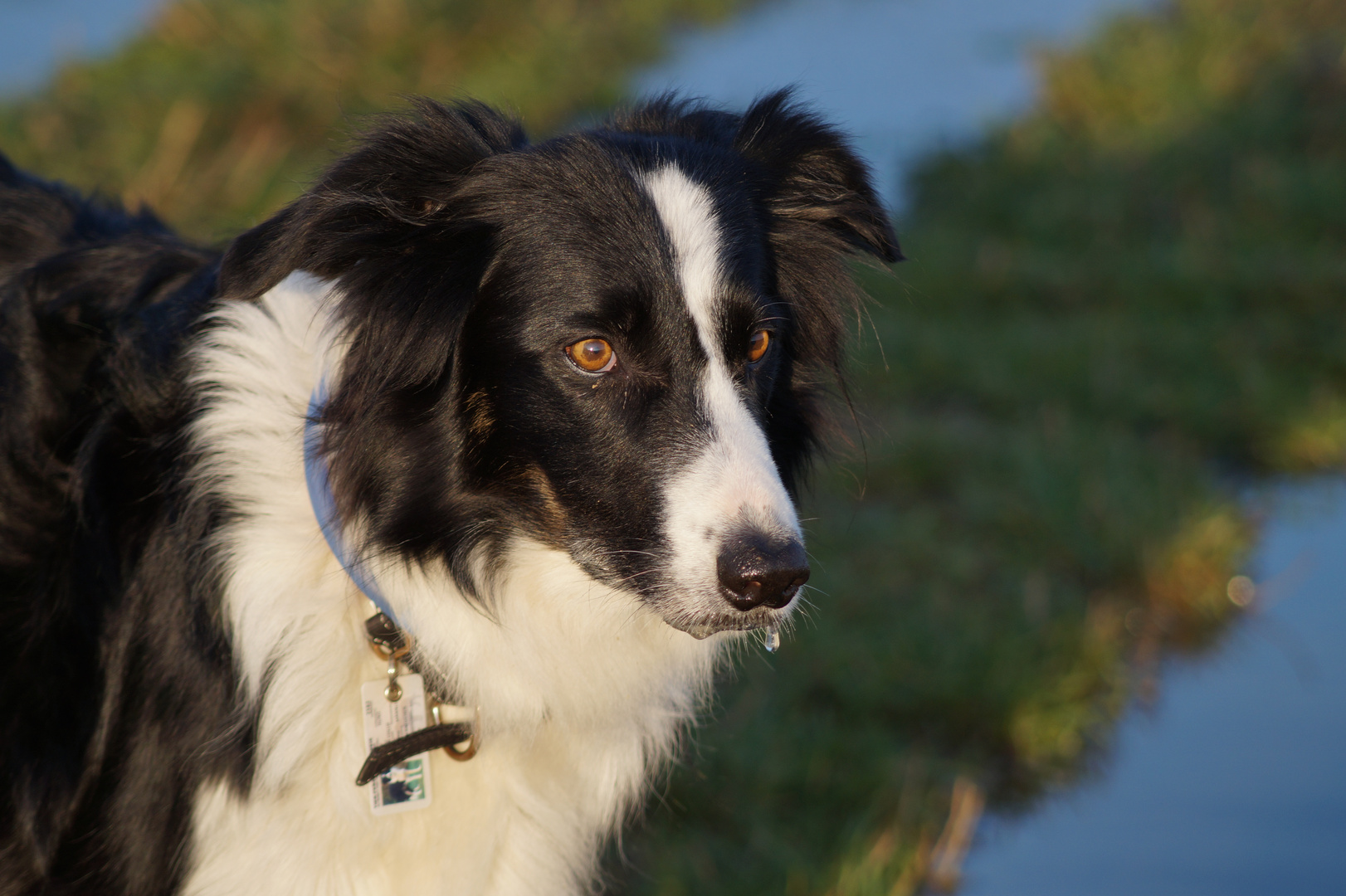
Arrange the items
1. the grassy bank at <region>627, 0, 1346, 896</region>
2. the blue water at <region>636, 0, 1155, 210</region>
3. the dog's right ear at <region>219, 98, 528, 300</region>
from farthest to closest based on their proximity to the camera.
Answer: the blue water at <region>636, 0, 1155, 210</region>
the grassy bank at <region>627, 0, 1346, 896</region>
the dog's right ear at <region>219, 98, 528, 300</region>

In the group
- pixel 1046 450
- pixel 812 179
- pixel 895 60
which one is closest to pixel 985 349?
pixel 1046 450

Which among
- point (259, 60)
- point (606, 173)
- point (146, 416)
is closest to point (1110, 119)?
point (259, 60)

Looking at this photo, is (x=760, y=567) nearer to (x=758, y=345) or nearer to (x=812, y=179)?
(x=758, y=345)

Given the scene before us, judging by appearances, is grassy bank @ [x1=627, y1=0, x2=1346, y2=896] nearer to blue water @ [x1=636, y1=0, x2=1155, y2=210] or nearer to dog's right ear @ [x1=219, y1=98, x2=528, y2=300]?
blue water @ [x1=636, y1=0, x2=1155, y2=210]

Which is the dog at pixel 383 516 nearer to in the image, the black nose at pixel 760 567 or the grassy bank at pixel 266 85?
the black nose at pixel 760 567

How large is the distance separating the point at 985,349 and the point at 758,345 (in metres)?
3.63

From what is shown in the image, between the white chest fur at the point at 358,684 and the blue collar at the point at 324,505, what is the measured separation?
0.09 feet

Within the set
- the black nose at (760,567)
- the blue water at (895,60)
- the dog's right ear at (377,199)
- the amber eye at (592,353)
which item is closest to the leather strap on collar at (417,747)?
the black nose at (760,567)

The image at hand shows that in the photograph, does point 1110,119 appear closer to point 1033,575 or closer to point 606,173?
point 1033,575

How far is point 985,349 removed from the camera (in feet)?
18.9

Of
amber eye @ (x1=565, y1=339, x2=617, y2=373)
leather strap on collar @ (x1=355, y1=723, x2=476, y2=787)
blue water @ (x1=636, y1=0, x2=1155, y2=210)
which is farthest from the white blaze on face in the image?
blue water @ (x1=636, y1=0, x2=1155, y2=210)

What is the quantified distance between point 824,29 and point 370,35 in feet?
13.6

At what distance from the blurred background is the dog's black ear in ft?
0.58

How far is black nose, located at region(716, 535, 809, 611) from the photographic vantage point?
198 cm
